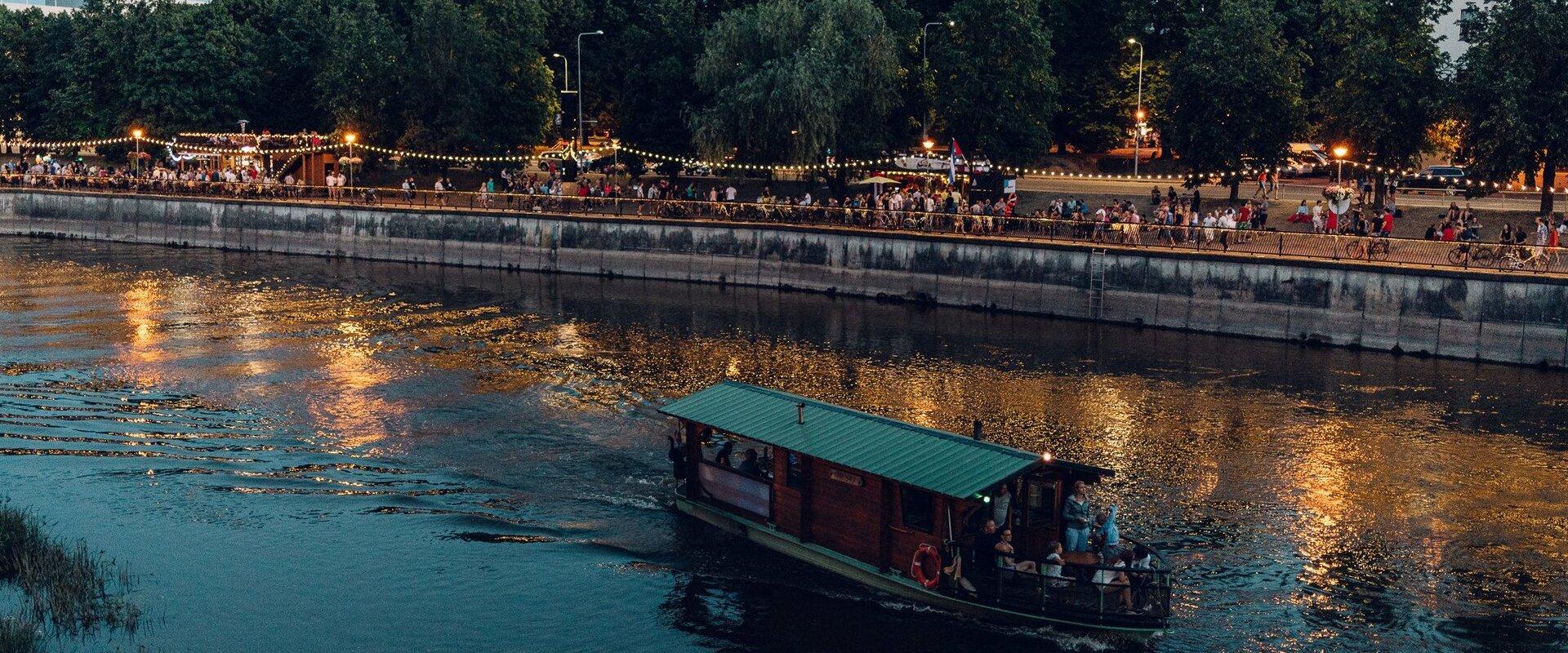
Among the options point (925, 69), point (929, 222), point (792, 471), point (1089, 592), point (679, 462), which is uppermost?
point (925, 69)

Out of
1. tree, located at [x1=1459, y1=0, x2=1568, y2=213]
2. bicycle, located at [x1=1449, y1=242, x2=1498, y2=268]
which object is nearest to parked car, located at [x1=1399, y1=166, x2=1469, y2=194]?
tree, located at [x1=1459, y1=0, x2=1568, y2=213]

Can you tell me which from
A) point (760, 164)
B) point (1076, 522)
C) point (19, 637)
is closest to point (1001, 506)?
point (1076, 522)

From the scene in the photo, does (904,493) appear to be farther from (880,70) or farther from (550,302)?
(880,70)

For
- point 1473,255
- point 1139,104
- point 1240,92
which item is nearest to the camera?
point 1473,255

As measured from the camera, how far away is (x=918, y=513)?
2788 centimetres

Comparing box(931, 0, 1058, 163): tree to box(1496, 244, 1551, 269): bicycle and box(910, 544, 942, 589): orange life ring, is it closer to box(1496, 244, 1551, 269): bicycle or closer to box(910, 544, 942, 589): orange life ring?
box(1496, 244, 1551, 269): bicycle

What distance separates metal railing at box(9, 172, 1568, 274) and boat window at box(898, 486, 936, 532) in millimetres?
33275

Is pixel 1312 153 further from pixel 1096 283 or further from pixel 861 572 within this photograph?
pixel 861 572

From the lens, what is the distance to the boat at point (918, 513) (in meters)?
26.2

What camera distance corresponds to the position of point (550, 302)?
220 ft

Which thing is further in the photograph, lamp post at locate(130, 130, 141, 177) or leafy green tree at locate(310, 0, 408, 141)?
lamp post at locate(130, 130, 141, 177)

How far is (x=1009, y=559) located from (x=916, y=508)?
2070mm

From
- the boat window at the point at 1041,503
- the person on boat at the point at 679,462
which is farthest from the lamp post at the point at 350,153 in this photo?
the boat window at the point at 1041,503

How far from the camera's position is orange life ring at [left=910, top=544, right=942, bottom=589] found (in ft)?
89.2
